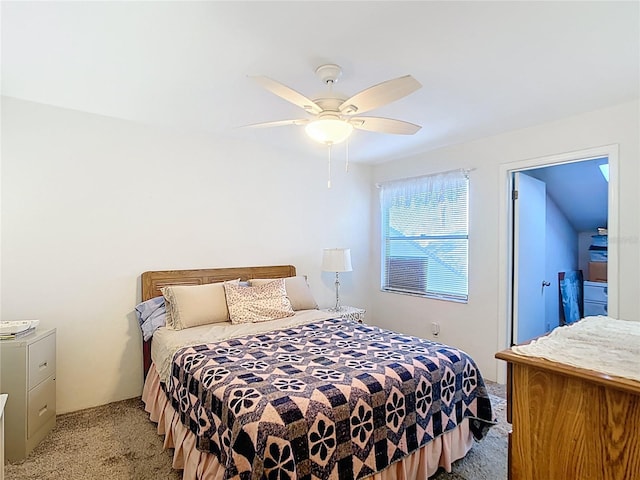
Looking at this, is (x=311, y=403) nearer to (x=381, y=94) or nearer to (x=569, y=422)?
(x=569, y=422)

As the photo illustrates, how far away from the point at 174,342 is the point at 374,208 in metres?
3.17

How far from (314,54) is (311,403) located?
1829 mm

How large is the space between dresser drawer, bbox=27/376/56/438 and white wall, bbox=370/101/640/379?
3.49m

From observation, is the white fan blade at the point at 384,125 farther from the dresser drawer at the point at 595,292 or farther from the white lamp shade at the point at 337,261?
the dresser drawer at the point at 595,292

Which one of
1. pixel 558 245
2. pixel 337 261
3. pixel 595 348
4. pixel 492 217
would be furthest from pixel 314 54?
pixel 558 245

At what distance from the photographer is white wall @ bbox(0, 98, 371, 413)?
8.67 feet

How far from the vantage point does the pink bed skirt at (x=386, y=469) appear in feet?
5.58

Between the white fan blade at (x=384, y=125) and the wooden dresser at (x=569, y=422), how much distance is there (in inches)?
62.1

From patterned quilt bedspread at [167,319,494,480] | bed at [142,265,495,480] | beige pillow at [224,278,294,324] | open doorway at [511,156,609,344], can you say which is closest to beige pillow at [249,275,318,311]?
beige pillow at [224,278,294,324]

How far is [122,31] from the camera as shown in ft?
5.77

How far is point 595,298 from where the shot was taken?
429 cm

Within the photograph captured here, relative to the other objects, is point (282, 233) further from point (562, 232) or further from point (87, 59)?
point (562, 232)

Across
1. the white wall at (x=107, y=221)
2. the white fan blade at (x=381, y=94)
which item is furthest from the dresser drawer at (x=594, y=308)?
the white fan blade at (x=381, y=94)

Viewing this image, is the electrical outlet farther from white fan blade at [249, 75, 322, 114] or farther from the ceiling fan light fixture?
white fan blade at [249, 75, 322, 114]
